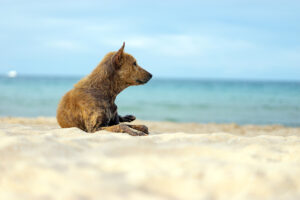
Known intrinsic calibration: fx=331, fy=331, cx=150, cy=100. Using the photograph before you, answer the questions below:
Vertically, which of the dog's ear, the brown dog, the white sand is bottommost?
the white sand

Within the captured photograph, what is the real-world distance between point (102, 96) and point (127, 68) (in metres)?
0.61

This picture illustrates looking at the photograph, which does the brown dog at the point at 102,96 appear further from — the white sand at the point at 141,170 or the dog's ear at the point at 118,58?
the white sand at the point at 141,170

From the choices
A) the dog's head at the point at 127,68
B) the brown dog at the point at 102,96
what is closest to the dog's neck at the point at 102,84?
the brown dog at the point at 102,96

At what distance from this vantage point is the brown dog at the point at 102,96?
4.60 meters

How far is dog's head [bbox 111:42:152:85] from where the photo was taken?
493 cm

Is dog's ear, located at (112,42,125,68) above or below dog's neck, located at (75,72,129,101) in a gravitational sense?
above

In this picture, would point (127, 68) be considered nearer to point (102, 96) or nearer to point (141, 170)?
point (102, 96)

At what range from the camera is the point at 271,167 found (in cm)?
265

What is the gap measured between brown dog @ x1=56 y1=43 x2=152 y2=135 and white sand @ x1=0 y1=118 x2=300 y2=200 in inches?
50.5

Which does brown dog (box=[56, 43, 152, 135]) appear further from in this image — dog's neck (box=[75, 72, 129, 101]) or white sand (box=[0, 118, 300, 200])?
white sand (box=[0, 118, 300, 200])

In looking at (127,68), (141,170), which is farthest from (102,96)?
(141,170)

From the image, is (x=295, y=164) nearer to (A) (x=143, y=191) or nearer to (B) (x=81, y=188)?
(A) (x=143, y=191)

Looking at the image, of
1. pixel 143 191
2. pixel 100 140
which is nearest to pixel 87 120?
pixel 100 140

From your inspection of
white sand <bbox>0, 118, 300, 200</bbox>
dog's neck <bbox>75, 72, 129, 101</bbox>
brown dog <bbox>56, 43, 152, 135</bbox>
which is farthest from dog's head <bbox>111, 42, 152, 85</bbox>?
white sand <bbox>0, 118, 300, 200</bbox>
